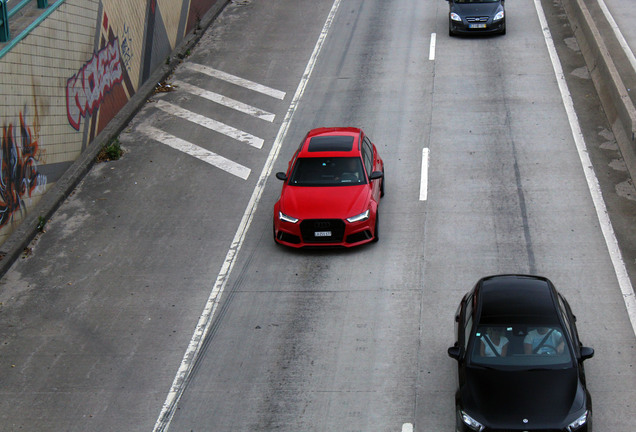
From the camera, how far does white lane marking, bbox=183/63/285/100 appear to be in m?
26.0

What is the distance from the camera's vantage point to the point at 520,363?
39.0 feet

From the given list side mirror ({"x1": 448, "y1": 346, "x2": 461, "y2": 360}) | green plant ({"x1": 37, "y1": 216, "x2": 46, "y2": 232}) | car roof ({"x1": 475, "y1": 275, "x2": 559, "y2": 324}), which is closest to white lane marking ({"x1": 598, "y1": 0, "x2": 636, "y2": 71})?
car roof ({"x1": 475, "y1": 275, "x2": 559, "y2": 324})

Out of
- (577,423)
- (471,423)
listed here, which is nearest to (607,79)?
(577,423)

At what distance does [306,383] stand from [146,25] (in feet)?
53.4

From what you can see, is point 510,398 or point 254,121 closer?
point 510,398

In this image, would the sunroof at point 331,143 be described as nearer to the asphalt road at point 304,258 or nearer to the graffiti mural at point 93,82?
the asphalt road at point 304,258

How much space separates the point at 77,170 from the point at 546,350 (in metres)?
12.9

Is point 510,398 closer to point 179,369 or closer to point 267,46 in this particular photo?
point 179,369

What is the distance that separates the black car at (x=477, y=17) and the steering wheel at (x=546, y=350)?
1862 cm

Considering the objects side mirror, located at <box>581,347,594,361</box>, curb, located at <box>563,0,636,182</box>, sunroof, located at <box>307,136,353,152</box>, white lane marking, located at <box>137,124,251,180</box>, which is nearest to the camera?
side mirror, located at <box>581,347,594,361</box>

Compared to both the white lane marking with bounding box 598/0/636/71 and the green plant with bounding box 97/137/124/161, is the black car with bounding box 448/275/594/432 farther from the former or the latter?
the white lane marking with bounding box 598/0/636/71

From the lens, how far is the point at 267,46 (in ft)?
98.0

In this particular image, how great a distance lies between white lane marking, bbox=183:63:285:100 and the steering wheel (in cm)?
1498

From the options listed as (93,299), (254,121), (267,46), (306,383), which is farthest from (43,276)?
(267,46)
